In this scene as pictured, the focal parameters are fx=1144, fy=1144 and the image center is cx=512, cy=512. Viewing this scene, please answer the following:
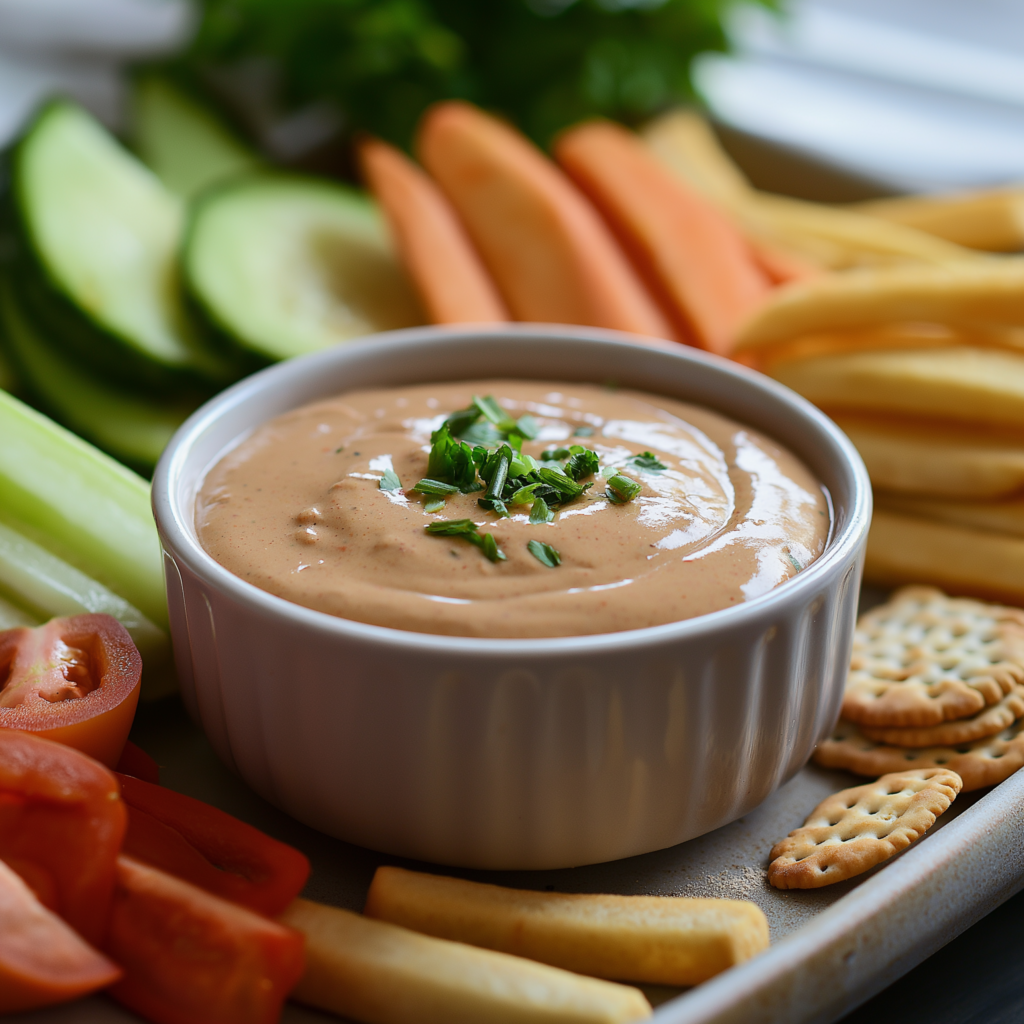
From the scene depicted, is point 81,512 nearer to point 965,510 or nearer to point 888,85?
point 965,510

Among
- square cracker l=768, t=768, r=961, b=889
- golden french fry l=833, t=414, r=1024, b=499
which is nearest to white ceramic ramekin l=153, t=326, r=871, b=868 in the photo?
square cracker l=768, t=768, r=961, b=889

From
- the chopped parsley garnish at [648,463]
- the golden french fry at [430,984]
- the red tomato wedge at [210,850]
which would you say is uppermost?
the chopped parsley garnish at [648,463]

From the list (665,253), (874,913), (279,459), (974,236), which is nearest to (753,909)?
(874,913)

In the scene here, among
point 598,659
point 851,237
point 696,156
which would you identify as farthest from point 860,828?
point 696,156

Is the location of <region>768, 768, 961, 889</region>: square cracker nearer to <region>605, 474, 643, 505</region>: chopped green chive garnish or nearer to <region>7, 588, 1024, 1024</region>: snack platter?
<region>7, 588, 1024, 1024</region>: snack platter

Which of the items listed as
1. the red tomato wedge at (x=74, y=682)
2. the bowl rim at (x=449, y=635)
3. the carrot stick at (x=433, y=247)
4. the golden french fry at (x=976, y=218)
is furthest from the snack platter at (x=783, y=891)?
the golden french fry at (x=976, y=218)

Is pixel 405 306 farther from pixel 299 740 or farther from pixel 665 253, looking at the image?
pixel 299 740

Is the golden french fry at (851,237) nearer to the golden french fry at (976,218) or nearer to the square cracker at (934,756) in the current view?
the golden french fry at (976,218)

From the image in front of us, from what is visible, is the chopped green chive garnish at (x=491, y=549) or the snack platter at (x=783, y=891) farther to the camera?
the chopped green chive garnish at (x=491, y=549)
